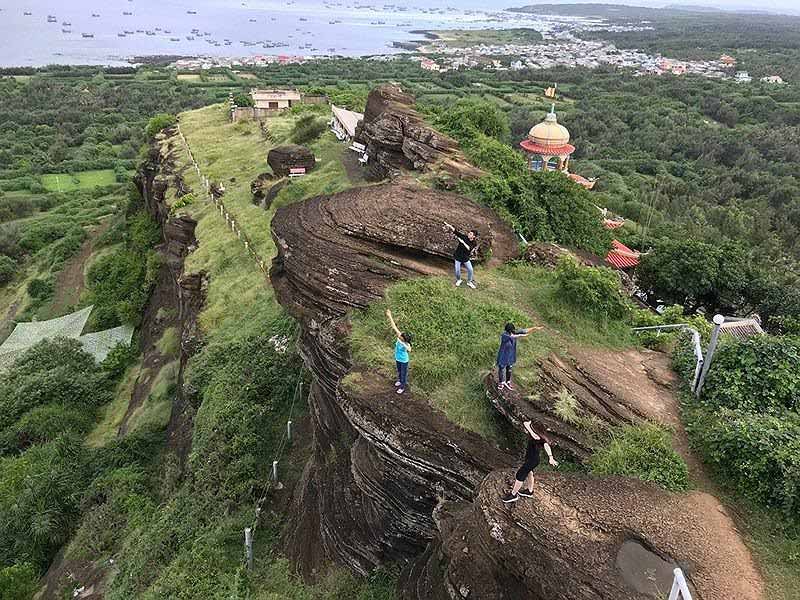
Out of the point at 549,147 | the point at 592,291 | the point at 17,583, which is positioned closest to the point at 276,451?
the point at 17,583

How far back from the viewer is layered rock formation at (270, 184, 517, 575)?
10.7m

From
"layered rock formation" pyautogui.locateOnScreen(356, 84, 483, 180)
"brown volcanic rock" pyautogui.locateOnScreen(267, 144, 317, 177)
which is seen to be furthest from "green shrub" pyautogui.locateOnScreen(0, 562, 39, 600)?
"brown volcanic rock" pyautogui.locateOnScreen(267, 144, 317, 177)

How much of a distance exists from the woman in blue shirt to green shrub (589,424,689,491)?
1974 mm

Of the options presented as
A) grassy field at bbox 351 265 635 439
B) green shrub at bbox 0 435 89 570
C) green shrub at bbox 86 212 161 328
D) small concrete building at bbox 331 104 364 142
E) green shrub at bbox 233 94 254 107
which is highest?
grassy field at bbox 351 265 635 439

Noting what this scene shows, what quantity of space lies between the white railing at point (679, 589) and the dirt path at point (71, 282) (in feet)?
133

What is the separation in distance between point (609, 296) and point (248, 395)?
11.7m

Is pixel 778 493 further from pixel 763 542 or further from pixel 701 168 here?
pixel 701 168

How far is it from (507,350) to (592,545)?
347 centimetres

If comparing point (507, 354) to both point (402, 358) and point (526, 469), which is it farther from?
point (526, 469)

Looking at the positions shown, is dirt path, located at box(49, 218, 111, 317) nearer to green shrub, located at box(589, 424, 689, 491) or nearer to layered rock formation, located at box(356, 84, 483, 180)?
layered rock formation, located at box(356, 84, 483, 180)

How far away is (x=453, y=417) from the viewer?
1088 centimetres

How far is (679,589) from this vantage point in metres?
6.74

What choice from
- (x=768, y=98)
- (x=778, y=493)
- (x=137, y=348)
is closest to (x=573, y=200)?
(x=778, y=493)

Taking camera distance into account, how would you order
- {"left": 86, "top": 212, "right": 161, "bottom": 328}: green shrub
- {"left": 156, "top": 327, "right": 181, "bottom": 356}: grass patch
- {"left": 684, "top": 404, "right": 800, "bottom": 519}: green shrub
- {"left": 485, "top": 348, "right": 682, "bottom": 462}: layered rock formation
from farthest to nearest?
{"left": 86, "top": 212, "right": 161, "bottom": 328}: green shrub < {"left": 156, "top": 327, "right": 181, "bottom": 356}: grass patch < {"left": 485, "top": 348, "right": 682, "bottom": 462}: layered rock formation < {"left": 684, "top": 404, "right": 800, "bottom": 519}: green shrub
